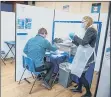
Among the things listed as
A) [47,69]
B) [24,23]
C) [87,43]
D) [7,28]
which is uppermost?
[24,23]

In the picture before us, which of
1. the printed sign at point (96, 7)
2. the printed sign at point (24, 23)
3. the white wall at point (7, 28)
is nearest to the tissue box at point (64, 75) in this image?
the printed sign at point (24, 23)

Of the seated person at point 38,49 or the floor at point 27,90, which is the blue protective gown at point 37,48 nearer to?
the seated person at point 38,49

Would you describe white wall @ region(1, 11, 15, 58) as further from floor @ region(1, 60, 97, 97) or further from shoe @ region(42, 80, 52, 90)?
shoe @ region(42, 80, 52, 90)

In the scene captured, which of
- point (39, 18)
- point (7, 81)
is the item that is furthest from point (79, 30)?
point (7, 81)

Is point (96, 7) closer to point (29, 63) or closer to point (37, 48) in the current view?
point (37, 48)

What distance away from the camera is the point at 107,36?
1.31 metres

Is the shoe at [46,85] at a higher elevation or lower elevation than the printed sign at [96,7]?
lower

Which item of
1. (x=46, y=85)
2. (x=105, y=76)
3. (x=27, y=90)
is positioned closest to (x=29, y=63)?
(x=27, y=90)

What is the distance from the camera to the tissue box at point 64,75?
2.78 metres

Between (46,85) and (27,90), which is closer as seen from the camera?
(27,90)

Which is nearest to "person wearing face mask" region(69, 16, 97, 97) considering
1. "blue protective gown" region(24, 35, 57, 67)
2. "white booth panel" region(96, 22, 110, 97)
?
"blue protective gown" region(24, 35, 57, 67)

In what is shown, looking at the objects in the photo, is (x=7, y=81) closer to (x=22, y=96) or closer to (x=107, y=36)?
(x=22, y=96)

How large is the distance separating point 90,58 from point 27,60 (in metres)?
1.09

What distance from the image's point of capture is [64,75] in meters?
2.86
